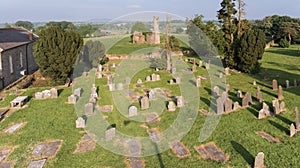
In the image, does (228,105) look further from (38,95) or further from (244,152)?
(38,95)

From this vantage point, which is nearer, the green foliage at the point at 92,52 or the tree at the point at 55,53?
the tree at the point at 55,53

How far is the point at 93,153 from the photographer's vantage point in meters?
9.09

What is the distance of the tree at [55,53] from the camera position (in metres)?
18.7

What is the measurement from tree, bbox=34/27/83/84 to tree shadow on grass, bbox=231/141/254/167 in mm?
14767

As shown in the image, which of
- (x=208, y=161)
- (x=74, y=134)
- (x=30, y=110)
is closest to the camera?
(x=208, y=161)

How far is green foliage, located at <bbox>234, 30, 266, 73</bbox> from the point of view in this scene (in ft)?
74.3

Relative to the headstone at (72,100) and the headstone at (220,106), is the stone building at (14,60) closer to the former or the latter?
the headstone at (72,100)

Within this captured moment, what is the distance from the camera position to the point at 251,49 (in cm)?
2259

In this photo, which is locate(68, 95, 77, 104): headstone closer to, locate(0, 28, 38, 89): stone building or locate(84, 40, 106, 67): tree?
locate(0, 28, 38, 89): stone building

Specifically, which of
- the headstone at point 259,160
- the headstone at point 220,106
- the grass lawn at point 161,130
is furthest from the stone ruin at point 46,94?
the headstone at point 259,160

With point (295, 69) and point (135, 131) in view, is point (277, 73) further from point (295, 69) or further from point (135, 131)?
point (135, 131)

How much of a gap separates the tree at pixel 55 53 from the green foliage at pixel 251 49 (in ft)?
51.5

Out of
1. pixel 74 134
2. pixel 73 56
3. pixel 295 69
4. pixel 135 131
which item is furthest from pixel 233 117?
pixel 295 69

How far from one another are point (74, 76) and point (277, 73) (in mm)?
19840
